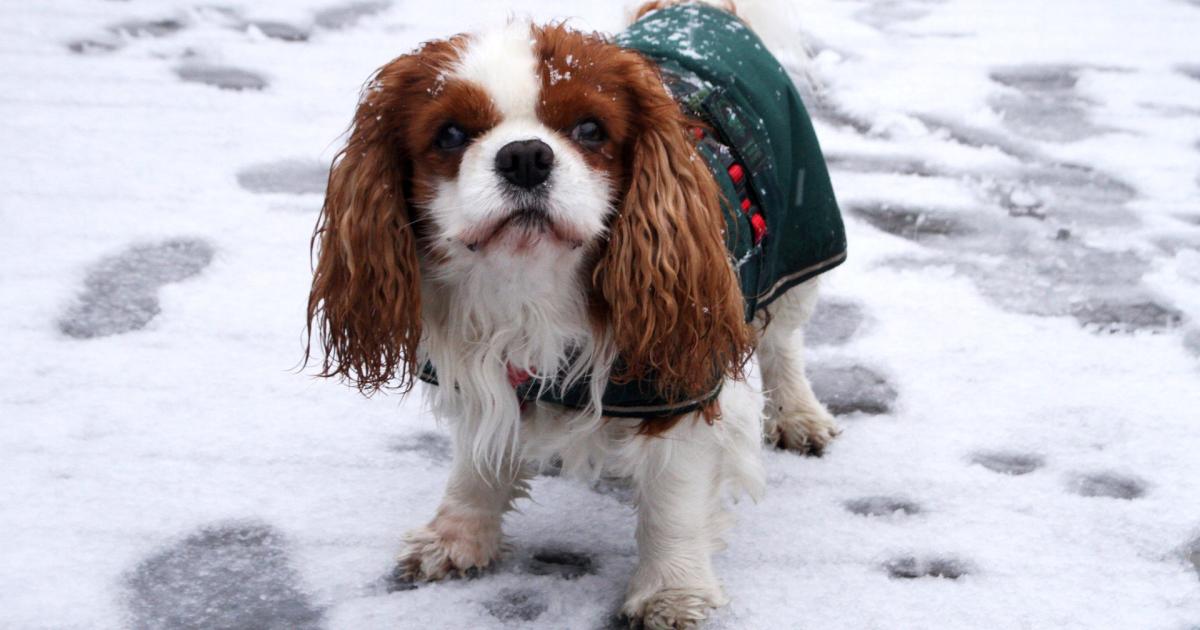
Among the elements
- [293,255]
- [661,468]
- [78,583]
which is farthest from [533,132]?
[293,255]

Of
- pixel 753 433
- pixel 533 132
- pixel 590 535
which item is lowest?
pixel 590 535

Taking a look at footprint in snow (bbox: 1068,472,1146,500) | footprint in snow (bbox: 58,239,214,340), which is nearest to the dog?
footprint in snow (bbox: 1068,472,1146,500)

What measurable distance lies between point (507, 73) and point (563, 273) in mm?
364

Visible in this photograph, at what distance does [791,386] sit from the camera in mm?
3172

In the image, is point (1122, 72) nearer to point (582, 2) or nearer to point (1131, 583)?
point (582, 2)

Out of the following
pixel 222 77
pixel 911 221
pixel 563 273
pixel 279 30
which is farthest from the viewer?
pixel 279 30

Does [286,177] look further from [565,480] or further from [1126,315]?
[1126,315]

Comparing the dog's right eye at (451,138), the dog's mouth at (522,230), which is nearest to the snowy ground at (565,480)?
the dog's mouth at (522,230)

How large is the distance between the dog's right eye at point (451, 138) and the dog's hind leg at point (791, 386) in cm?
121

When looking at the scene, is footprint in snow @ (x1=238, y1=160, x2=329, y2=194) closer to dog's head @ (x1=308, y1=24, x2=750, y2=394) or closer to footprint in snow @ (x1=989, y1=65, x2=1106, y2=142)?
dog's head @ (x1=308, y1=24, x2=750, y2=394)

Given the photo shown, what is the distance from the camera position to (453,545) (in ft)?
8.64

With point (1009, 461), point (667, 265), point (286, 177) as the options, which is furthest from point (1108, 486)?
point (286, 177)

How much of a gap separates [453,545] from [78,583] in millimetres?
750

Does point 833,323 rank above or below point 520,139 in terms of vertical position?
below
